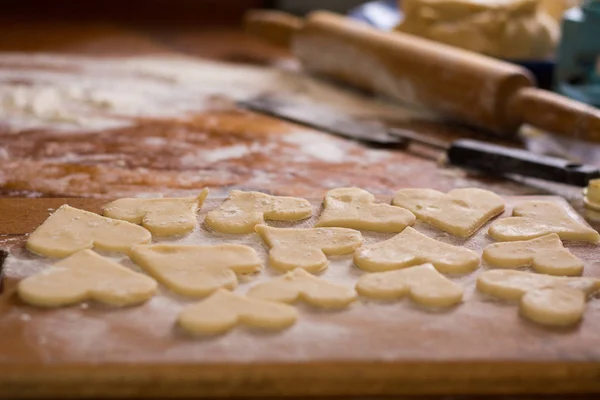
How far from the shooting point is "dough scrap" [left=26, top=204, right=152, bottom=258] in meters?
1.24

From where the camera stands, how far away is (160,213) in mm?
1382

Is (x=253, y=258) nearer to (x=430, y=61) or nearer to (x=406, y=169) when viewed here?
(x=406, y=169)

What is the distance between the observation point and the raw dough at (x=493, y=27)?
2547mm

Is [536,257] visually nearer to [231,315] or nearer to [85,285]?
[231,315]

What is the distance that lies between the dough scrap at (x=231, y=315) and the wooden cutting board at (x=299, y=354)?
0.05 ft

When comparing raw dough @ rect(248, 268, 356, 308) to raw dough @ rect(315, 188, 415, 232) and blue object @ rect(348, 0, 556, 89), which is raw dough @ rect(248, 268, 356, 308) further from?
blue object @ rect(348, 0, 556, 89)

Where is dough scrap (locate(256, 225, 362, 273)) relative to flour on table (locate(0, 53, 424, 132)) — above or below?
above

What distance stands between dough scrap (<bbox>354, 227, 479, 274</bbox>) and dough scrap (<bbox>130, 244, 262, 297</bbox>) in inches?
7.0

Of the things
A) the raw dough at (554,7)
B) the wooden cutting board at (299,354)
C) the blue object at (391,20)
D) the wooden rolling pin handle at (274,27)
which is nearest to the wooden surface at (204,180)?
the wooden cutting board at (299,354)

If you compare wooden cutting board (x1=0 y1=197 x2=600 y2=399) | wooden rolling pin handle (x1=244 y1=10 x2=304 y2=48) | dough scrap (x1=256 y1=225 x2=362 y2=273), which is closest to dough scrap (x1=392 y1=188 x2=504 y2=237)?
dough scrap (x1=256 y1=225 x2=362 y2=273)

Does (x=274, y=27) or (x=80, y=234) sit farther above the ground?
(x=274, y=27)

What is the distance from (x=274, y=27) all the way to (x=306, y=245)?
192cm

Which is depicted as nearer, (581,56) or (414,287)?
(414,287)

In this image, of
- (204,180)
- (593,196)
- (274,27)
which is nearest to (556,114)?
(593,196)
